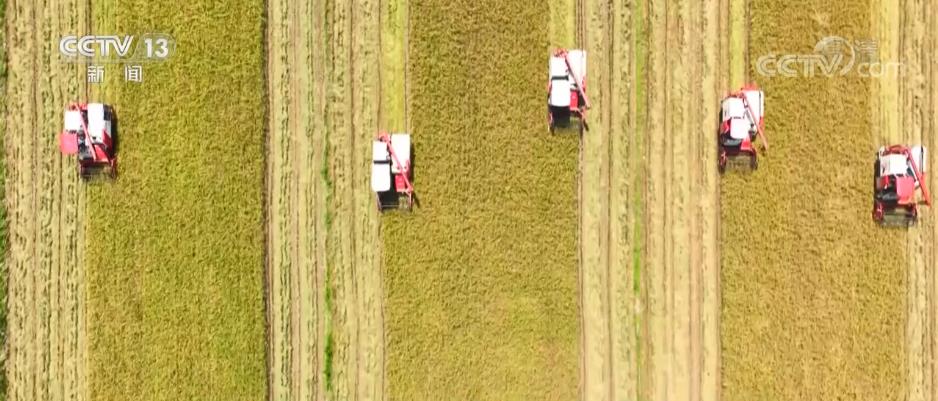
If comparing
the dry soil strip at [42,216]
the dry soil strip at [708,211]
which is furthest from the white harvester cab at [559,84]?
the dry soil strip at [42,216]

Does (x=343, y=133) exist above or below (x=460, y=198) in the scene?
above

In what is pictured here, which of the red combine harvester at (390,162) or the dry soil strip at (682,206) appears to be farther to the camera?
the dry soil strip at (682,206)

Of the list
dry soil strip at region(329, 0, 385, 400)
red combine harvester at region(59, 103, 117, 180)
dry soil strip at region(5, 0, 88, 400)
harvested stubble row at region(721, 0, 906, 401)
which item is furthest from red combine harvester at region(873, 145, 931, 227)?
dry soil strip at region(5, 0, 88, 400)

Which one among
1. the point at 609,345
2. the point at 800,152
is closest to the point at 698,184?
the point at 800,152

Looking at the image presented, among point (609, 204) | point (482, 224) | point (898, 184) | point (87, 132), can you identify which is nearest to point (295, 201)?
point (482, 224)

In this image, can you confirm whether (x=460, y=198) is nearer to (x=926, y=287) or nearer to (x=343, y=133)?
(x=343, y=133)

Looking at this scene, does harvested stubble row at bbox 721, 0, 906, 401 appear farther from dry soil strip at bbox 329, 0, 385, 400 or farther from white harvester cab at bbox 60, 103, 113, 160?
white harvester cab at bbox 60, 103, 113, 160

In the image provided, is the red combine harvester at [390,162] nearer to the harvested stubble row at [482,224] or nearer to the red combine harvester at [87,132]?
the harvested stubble row at [482,224]
